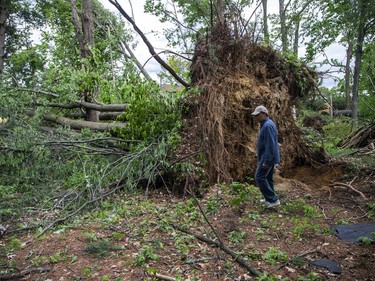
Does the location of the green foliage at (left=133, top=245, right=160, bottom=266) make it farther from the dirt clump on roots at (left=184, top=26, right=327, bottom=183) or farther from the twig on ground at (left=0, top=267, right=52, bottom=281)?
the dirt clump on roots at (left=184, top=26, right=327, bottom=183)

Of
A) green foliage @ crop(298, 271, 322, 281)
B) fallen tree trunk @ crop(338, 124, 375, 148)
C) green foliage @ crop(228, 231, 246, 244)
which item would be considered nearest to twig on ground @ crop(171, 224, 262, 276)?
green foliage @ crop(228, 231, 246, 244)

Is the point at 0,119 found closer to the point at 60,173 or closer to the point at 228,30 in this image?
the point at 60,173

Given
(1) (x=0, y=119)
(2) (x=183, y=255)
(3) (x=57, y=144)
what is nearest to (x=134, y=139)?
(3) (x=57, y=144)

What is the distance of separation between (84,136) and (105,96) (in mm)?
1051

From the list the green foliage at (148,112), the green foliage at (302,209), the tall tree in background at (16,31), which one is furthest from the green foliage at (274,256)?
the tall tree in background at (16,31)

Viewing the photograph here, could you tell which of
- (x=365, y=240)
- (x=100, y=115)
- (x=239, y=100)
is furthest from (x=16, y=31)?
(x=365, y=240)

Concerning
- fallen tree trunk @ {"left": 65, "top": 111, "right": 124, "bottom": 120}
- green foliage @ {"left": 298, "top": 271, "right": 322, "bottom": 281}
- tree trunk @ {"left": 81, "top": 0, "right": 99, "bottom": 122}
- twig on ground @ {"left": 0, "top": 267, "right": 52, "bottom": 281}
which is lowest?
twig on ground @ {"left": 0, "top": 267, "right": 52, "bottom": 281}

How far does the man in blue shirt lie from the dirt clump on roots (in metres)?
1.26

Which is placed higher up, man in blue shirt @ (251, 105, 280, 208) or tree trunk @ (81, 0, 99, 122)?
tree trunk @ (81, 0, 99, 122)

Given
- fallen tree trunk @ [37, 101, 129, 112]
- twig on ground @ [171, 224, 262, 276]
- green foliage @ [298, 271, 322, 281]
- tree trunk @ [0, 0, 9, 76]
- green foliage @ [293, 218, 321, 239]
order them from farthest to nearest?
tree trunk @ [0, 0, 9, 76] → fallen tree trunk @ [37, 101, 129, 112] → green foliage @ [293, 218, 321, 239] → twig on ground @ [171, 224, 262, 276] → green foliage @ [298, 271, 322, 281]

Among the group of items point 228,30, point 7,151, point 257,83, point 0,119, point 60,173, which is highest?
point 228,30

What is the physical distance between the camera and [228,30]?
313 inches

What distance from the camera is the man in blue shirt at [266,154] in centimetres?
553

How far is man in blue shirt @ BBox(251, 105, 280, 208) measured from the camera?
5527 millimetres
